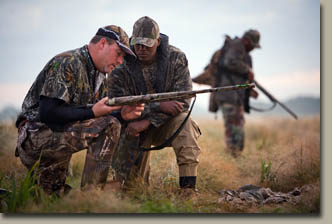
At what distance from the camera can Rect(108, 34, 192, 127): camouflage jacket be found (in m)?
4.00

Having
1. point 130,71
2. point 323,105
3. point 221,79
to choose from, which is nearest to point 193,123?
point 130,71

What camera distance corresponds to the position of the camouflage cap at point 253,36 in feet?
23.7

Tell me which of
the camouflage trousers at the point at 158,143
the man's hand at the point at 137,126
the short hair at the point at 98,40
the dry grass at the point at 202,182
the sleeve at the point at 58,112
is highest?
the short hair at the point at 98,40

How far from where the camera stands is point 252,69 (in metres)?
7.54

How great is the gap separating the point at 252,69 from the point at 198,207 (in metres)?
4.70

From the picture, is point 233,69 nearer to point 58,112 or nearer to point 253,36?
point 253,36

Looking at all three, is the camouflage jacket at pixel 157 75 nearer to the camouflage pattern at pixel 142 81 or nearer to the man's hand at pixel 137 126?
the camouflage pattern at pixel 142 81

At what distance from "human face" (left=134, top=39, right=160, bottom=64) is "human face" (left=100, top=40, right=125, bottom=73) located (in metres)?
0.51

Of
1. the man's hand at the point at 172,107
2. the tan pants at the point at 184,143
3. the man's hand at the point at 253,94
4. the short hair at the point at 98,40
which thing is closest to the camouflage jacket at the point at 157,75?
the man's hand at the point at 172,107

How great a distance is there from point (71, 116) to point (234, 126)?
486cm

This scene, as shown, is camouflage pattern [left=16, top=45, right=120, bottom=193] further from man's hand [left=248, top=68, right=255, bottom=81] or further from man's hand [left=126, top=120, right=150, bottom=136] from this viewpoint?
man's hand [left=248, top=68, right=255, bottom=81]

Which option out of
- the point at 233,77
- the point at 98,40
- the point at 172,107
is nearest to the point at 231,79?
the point at 233,77

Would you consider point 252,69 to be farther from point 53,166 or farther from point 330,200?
point 53,166

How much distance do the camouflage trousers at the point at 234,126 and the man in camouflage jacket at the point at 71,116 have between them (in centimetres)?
438
